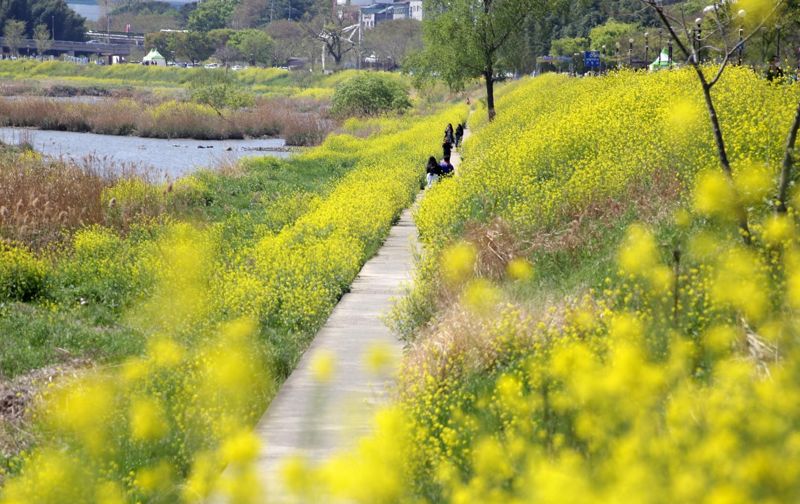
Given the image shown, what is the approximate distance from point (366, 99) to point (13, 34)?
360 feet

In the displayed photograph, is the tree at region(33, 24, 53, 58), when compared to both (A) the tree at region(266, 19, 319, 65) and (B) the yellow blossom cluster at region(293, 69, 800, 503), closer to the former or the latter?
(A) the tree at region(266, 19, 319, 65)

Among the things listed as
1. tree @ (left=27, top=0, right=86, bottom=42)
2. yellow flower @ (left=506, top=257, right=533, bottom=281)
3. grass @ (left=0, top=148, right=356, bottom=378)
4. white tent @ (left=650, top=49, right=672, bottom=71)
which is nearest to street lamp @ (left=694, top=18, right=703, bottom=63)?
yellow flower @ (left=506, top=257, right=533, bottom=281)

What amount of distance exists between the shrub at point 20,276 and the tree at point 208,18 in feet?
577

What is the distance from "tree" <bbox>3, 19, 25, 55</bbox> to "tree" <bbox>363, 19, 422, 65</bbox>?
46.4 metres

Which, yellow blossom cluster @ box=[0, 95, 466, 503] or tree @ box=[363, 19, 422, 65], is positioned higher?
tree @ box=[363, 19, 422, 65]

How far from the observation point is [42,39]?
527 feet

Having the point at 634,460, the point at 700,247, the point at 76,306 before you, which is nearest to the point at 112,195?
the point at 76,306

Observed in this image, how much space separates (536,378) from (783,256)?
2.47m

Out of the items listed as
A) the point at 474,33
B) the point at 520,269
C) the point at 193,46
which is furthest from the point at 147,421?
the point at 193,46

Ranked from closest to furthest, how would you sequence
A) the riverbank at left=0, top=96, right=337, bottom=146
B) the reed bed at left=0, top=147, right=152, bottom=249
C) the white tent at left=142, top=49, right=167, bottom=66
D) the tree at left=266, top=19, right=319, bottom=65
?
the reed bed at left=0, top=147, right=152, bottom=249, the riverbank at left=0, top=96, right=337, bottom=146, the white tent at left=142, top=49, right=167, bottom=66, the tree at left=266, top=19, right=319, bottom=65

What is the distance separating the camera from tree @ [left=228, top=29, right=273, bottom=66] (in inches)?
6161

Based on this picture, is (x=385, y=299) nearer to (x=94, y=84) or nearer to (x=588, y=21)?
(x=588, y=21)

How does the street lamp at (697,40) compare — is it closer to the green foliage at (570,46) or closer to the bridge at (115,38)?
the green foliage at (570,46)

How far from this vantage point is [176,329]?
12188mm
